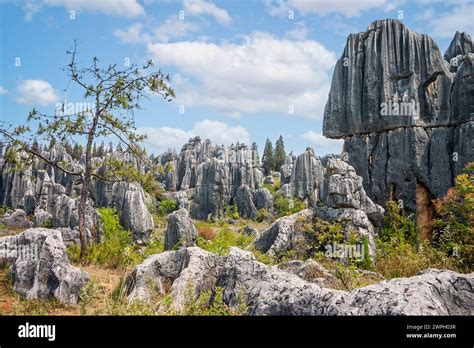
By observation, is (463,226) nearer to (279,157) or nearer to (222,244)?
(222,244)

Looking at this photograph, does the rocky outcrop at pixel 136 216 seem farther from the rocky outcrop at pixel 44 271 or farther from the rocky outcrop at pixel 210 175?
the rocky outcrop at pixel 210 175

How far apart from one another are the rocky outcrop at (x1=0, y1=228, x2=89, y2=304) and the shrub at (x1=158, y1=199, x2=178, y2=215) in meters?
38.7

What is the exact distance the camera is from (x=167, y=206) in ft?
153

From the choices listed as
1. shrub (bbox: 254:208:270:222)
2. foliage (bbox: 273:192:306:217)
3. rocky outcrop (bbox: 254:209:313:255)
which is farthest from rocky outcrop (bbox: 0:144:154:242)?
foliage (bbox: 273:192:306:217)

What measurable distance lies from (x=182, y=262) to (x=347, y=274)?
8.81ft

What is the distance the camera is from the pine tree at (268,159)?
79400 millimetres

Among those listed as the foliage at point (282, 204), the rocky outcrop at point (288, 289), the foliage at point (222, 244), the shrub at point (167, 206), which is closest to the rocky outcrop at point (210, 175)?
the shrub at point (167, 206)

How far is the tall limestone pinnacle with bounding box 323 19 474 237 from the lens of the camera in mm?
14125

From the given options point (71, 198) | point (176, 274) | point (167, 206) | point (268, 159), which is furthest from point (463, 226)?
point (268, 159)

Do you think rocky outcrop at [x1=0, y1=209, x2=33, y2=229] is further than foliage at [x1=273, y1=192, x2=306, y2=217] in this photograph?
No

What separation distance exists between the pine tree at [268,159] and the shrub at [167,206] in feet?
111

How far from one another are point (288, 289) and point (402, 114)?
12060mm

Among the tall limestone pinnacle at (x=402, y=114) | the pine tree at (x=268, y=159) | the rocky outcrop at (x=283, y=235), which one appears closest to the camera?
the rocky outcrop at (x=283, y=235)

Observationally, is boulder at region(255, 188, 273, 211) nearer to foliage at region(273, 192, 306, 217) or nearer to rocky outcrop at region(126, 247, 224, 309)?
foliage at region(273, 192, 306, 217)
